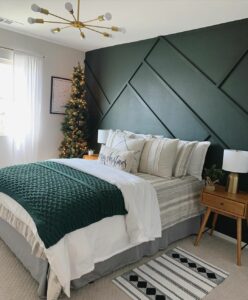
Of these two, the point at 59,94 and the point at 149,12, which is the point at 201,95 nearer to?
the point at 149,12

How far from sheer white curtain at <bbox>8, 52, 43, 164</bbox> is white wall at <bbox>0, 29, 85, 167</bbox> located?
12 cm

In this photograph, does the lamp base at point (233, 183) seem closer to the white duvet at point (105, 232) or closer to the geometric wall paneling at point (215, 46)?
the white duvet at point (105, 232)

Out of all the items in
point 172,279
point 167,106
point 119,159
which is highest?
point 167,106

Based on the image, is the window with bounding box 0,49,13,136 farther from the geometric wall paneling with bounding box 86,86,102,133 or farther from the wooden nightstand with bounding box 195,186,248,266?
the wooden nightstand with bounding box 195,186,248,266

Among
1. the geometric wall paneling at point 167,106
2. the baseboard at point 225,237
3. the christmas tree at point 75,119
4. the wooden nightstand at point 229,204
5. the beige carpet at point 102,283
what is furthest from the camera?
the christmas tree at point 75,119

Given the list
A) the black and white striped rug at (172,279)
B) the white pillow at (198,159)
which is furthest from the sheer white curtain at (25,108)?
the black and white striped rug at (172,279)

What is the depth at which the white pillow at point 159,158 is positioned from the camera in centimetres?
293

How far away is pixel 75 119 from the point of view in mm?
4637

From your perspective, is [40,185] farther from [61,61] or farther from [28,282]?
[61,61]

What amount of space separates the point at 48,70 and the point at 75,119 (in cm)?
99

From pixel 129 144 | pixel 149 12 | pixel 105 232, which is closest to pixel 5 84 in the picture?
pixel 129 144

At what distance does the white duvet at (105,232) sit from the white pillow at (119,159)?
15 cm

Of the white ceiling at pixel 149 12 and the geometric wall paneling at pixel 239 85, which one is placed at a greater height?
the white ceiling at pixel 149 12

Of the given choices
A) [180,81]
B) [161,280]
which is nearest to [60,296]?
[161,280]
